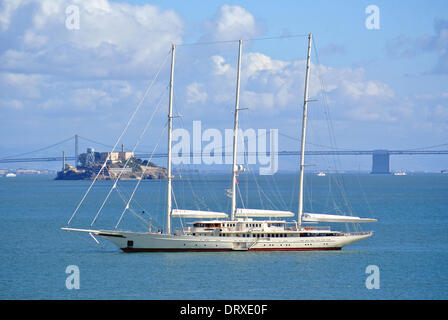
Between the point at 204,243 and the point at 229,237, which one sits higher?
the point at 229,237

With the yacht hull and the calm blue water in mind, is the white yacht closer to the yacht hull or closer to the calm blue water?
the yacht hull

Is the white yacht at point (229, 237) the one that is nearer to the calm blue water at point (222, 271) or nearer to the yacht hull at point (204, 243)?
the yacht hull at point (204, 243)

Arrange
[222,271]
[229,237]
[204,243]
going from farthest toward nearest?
[229,237] → [204,243] → [222,271]

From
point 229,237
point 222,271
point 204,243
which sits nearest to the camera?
point 222,271

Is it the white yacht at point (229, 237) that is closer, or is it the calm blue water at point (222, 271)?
the calm blue water at point (222, 271)

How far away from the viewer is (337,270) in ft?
126

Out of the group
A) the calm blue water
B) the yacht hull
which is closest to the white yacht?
the yacht hull

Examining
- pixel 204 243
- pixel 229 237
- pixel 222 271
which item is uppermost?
pixel 229 237

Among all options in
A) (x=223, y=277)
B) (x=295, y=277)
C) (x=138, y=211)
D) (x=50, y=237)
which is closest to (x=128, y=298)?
(x=223, y=277)

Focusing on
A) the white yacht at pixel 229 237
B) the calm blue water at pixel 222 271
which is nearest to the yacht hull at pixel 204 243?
the white yacht at pixel 229 237

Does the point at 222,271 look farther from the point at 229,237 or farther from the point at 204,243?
the point at 229,237

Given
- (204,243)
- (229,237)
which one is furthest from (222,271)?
(229,237)

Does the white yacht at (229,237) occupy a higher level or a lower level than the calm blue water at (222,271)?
higher
